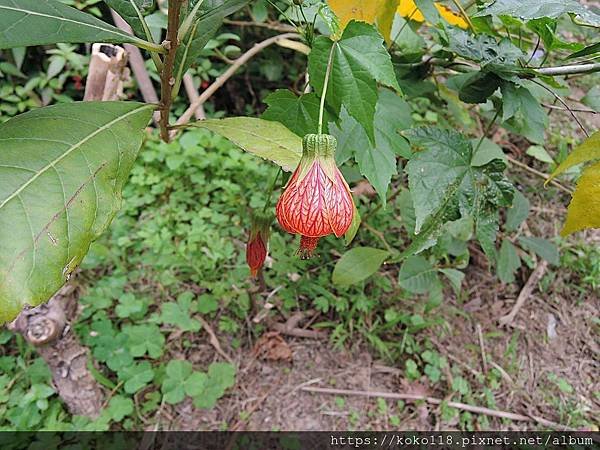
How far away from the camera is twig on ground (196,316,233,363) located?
4.60 feet

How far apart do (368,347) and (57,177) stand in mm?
1117

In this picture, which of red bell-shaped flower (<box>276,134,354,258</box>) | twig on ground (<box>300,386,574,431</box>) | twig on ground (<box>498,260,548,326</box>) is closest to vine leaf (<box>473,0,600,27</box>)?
red bell-shaped flower (<box>276,134,354,258</box>)

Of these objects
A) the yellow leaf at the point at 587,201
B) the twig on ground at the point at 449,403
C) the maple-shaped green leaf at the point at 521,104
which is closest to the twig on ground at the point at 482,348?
the twig on ground at the point at 449,403

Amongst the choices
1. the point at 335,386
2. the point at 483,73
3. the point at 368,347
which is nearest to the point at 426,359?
the point at 368,347

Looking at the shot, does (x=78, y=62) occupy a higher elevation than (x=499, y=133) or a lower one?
higher

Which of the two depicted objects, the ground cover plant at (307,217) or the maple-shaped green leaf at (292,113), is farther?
the maple-shaped green leaf at (292,113)

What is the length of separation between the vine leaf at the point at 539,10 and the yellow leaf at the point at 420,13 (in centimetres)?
37

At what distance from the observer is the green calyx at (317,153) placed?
0.58 metres

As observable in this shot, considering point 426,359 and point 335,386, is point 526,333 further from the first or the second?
point 335,386

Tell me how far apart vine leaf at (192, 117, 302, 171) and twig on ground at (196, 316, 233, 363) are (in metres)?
0.88

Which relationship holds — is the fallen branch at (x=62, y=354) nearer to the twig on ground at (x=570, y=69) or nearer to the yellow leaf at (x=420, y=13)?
the yellow leaf at (x=420, y=13)

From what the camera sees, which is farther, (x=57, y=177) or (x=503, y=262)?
(x=503, y=262)

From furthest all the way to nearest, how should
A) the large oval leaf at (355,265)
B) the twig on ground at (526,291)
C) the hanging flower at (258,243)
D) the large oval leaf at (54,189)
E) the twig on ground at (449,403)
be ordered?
the twig on ground at (526,291)
the twig on ground at (449,403)
the large oval leaf at (355,265)
the hanging flower at (258,243)
the large oval leaf at (54,189)

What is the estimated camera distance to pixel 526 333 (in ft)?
5.08
